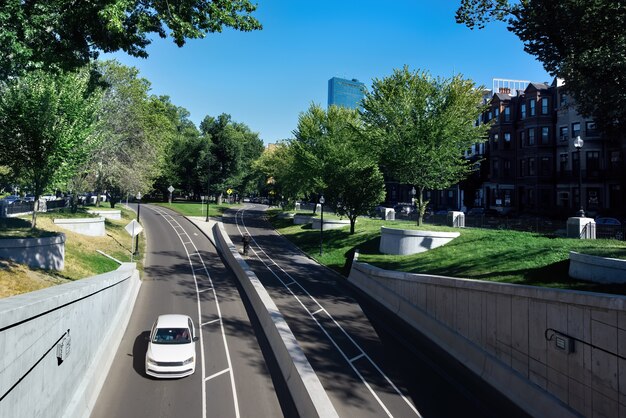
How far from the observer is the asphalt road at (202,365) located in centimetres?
1172

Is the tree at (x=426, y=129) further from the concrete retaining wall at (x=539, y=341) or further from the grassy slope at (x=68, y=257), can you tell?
the grassy slope at (x=68, y=257)

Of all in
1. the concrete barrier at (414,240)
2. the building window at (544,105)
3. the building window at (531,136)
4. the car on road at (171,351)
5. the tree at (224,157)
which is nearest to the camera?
the car on road at (171,351)

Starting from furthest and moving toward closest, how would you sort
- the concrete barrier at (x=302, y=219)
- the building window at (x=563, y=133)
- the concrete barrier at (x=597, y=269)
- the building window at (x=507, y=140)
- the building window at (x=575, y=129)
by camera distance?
1. the building window at (x=507, y=140)
2. the concrete barrier at (x=302, y=219)
3. the building window at (x=563, y=133)
4. the building window at (x=575, y=129)
5. the concrete barrier at (x=597, y=269)

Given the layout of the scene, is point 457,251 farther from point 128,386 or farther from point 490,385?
point 128,386

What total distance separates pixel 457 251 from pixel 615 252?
335 inches

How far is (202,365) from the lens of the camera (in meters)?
14.5

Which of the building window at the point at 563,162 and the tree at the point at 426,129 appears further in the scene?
the building window at the point at 563,162

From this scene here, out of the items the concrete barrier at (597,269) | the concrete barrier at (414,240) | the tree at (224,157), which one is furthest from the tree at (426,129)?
the tree at (224,157)

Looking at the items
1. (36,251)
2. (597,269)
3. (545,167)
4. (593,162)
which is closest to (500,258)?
(597,269)

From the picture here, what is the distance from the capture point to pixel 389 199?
8531 centimetres

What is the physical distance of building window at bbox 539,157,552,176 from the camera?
4756 centimetres

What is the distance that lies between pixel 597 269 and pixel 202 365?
13.8 metres

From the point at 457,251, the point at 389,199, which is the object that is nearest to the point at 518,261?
the point at 457,251

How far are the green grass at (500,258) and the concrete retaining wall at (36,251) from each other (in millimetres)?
17251
